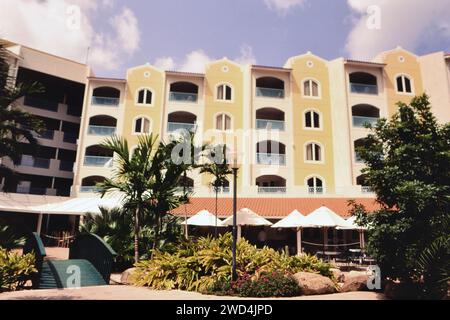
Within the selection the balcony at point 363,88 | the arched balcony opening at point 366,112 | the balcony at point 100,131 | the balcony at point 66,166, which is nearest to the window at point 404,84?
the balcony at point 363,88

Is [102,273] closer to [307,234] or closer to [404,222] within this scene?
[404,222]

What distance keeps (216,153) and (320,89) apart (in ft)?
44.8

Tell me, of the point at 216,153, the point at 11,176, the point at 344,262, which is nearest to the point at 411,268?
the point at 344,262

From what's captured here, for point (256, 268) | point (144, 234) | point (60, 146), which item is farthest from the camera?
point (60, 146)

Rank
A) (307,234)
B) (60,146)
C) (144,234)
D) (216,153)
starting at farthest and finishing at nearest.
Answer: (60,146) < (307,234) < (216,153) < (144,234)

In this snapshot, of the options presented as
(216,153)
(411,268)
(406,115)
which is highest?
(216,153)

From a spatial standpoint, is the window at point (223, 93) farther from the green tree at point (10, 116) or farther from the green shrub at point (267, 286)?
the green shrub at point (267, 286)

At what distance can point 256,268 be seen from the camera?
423 inches

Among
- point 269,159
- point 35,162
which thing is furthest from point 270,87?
Result: point 35,162

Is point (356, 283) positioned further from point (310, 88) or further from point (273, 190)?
point (310, 88)

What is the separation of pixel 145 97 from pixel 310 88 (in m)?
14.9

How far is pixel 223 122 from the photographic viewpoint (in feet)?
94.5

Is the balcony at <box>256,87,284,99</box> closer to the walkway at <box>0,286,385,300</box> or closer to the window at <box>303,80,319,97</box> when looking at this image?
the window at <box>303,80,319,97</box>

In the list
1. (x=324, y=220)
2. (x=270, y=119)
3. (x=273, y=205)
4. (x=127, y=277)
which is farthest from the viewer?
(x=270, y=119)
